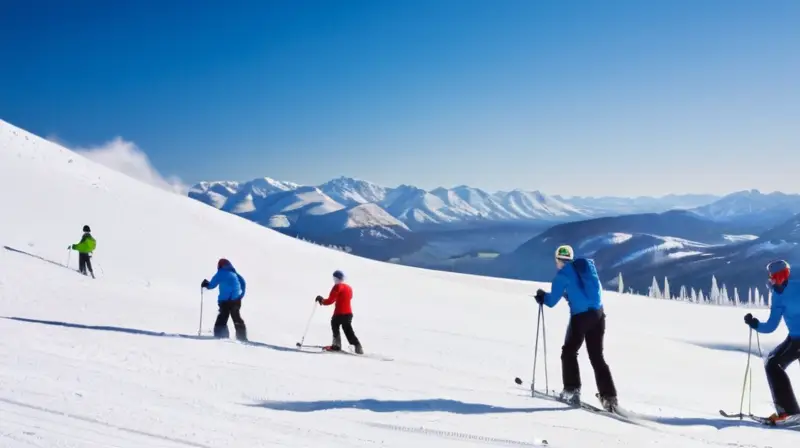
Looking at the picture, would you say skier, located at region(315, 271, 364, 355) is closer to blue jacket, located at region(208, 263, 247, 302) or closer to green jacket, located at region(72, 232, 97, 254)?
blue jacket, located at region(208, 263, 247, 302)

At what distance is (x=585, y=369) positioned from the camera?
16938mm

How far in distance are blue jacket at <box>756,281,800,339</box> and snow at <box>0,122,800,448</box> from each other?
164 centimetres

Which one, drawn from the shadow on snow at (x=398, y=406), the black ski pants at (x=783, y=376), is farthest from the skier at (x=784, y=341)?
the shadow on snow at (x=398, y=406)

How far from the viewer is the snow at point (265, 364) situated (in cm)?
656

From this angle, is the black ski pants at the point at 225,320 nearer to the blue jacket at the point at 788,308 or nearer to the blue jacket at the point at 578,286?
the blue jacket at the point at 578,286

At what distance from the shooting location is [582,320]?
29.4 ft

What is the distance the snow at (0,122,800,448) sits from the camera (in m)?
6.56

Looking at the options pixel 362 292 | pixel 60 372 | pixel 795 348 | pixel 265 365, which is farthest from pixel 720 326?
pixel 60 372

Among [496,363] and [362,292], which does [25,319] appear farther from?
[362,292]

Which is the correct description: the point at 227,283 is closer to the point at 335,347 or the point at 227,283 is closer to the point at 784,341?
the point at 335,347

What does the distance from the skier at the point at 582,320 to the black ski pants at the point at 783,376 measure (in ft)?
8.68

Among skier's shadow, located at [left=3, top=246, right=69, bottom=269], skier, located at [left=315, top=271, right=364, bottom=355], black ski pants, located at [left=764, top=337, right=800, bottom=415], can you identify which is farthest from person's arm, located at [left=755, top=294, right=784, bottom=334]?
skier's shadow, located at [left=3, top=246, right=69, bottom=269]

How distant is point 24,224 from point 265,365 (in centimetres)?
2467

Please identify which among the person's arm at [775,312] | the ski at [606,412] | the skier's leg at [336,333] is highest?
the person's arm at [775,312]
